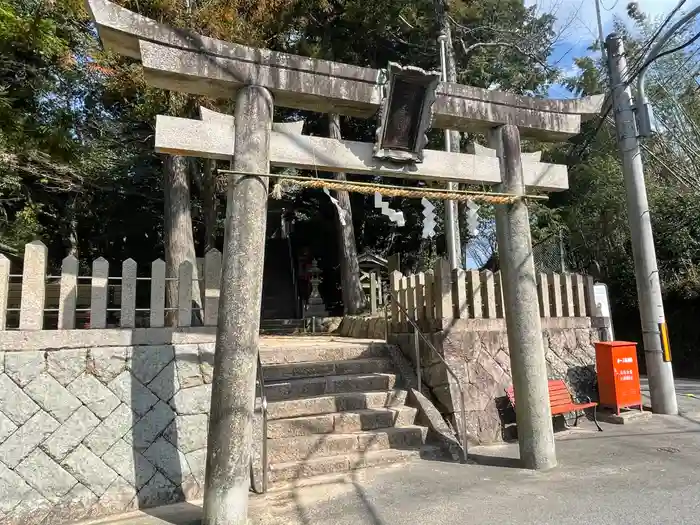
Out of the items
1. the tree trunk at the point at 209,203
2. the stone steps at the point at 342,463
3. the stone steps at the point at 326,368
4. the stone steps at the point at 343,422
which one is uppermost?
the tree trunk at the point at 209,203

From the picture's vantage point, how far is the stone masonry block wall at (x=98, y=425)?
14.0 ft

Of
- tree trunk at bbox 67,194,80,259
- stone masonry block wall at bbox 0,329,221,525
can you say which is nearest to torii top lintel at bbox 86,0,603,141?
stone masonry block wall at bbox 0,329,221,525

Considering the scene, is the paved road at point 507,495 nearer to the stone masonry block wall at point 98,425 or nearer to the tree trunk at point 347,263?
the stone masonry block wall at point 98,425

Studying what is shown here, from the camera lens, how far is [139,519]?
4277 mm

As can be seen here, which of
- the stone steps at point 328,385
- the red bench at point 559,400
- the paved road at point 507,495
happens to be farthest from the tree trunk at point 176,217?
the red bench at point 559,400

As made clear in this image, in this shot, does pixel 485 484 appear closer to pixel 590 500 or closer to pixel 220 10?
pixel 590 500

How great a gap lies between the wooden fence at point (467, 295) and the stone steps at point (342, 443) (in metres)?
1.80

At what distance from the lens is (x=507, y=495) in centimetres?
449

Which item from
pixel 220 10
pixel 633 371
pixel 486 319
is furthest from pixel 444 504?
pixel 220 10

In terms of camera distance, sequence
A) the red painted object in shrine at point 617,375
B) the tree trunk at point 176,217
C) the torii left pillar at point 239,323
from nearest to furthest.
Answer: the torii left pillar at point 239,323, the red painted object in shrine at point 617,375, the tree trunk at point 176,217

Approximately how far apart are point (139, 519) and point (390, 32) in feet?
49.7

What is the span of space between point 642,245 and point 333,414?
5.73 m

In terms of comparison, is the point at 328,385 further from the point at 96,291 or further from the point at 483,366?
the point at 96,291

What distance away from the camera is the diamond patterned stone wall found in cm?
425
